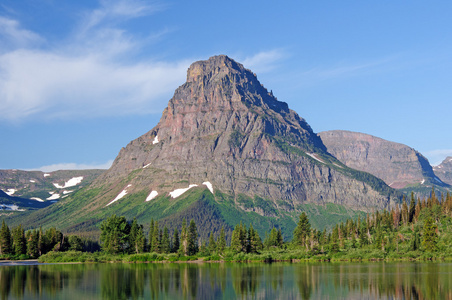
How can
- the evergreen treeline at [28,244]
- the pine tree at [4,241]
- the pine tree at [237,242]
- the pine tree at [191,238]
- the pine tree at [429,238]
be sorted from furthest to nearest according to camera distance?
1. the pine tree at [191,238]
2. the evergreen treeline at [28,244]
3. the pine tree at [4,241]
4. the pine tree at [237,242]
5. the pine tree at [429,238]

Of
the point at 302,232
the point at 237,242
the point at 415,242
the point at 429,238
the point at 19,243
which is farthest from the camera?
the point at 302,232

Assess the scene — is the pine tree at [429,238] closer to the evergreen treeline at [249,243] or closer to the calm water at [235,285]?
the evergreen treeline at [249,243]

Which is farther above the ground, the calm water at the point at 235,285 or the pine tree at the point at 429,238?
the pine tree at the point at 429,238

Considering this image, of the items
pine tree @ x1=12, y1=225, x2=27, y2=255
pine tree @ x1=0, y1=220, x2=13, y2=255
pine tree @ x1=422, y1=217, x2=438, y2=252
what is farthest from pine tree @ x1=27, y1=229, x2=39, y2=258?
pine tree @ x1=422, y1=217, x2=438, y2=252

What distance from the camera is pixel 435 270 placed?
105188mm

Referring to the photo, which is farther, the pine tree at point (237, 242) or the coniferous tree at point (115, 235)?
the coniferous tree at point (115, 235)

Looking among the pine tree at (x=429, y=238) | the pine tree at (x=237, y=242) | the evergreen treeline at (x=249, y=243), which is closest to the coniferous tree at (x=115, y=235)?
the evergreen treeline at (x=249, y=243)

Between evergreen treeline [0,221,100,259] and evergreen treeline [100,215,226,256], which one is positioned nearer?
evergreen treeline [0,221,100,259]

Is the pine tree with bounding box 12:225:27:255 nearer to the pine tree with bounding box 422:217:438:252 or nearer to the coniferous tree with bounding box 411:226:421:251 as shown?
the coniferous tree with bounding box 411:226:421:251

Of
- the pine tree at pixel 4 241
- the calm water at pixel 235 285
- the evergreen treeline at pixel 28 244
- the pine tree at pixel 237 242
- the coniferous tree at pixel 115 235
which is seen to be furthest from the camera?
the coniferous tree at pixel 115 235

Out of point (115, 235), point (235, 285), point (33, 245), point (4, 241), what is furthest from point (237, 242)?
point (235, 285)

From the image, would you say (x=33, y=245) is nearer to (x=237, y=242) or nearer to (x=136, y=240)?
(x=136, y=240)

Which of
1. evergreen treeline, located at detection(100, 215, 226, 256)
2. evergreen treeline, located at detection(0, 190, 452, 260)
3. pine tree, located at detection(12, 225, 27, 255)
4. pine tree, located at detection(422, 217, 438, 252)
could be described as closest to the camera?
pine tree, located at detection(422, 217, 438, 252)

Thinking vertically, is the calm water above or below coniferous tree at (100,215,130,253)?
below
